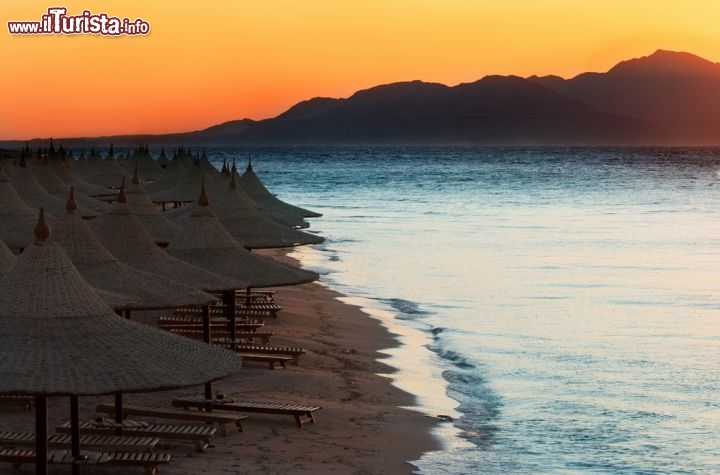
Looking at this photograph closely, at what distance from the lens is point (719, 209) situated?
193 ft

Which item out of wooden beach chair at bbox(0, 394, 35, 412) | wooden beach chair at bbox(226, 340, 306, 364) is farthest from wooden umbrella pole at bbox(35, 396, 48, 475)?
wooden beach chair at bbox(226, 340, 306, 364)

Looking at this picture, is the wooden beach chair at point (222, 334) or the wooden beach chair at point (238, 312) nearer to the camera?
the wooden beach chair at point (222, 334)

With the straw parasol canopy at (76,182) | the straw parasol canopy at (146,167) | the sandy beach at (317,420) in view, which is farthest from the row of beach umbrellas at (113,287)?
the straw parasol canopy at (146,167)

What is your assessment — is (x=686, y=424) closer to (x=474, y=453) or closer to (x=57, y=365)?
(x=474, y=453)

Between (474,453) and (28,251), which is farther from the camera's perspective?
(474,453)

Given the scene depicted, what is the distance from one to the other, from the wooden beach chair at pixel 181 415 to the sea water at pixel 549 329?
1.80 m

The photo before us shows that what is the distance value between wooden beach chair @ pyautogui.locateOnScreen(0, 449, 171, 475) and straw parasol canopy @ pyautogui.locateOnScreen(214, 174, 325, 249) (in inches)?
366

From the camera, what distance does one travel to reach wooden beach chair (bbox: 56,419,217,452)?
11102mm

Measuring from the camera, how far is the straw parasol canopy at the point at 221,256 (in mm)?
14648

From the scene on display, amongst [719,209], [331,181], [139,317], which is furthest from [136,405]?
[331,181]

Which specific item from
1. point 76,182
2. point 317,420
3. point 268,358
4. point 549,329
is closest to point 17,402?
point 317,420

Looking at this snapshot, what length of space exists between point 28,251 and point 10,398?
4.52 meters

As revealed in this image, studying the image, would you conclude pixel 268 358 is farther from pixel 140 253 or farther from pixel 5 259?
pixel 5 259

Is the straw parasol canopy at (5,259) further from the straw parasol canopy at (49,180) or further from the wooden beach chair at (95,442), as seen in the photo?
the straw parasol canopy at (49,180)
